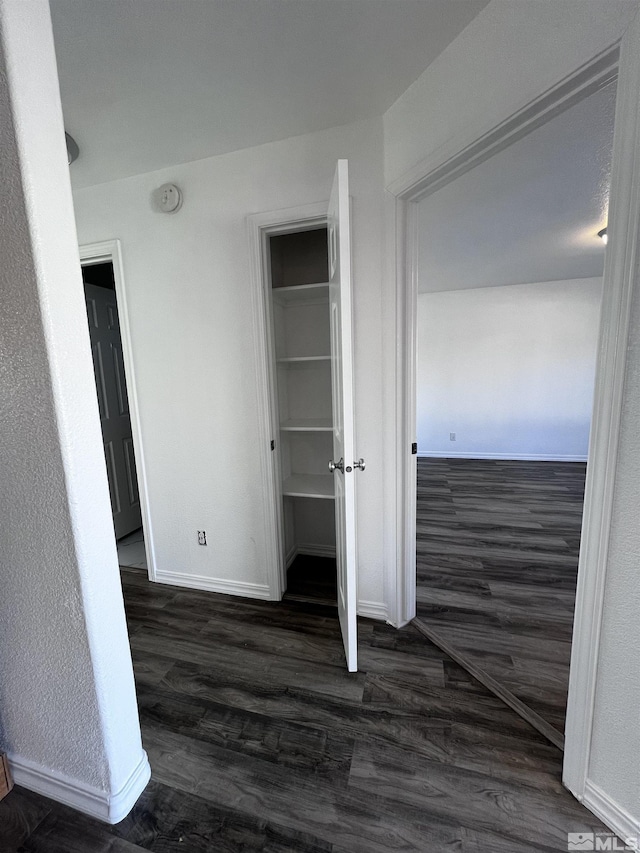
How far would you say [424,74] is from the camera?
4.65ft

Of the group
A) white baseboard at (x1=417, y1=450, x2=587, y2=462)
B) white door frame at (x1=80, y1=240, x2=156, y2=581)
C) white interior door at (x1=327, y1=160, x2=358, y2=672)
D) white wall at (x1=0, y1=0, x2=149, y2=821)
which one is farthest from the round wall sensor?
white baseboard at (x1=417, y1=450, x2=587, y2=462)

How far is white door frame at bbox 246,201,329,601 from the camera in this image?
1.85 m

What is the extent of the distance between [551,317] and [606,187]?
10.0 ft

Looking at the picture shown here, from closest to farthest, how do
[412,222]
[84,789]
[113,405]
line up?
[84,789]
[412,222]
[113,405]

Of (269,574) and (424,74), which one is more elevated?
(424,74)

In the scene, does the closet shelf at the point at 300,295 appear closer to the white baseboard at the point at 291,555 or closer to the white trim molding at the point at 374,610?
the white baseboard at the point at 291,555

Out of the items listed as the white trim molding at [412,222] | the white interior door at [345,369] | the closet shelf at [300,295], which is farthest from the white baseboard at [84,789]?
the closet shelf at [300,295]

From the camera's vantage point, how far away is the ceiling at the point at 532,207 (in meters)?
1.79

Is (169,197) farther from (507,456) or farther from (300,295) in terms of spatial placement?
(507,456)

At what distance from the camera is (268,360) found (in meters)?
1.98

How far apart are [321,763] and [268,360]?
175cm

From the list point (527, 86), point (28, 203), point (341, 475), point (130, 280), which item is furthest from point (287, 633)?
point (527, 86)

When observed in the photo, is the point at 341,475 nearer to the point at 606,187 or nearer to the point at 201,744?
the point at 201,744

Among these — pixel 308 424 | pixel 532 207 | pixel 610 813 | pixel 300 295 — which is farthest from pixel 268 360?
pixel 532 207
